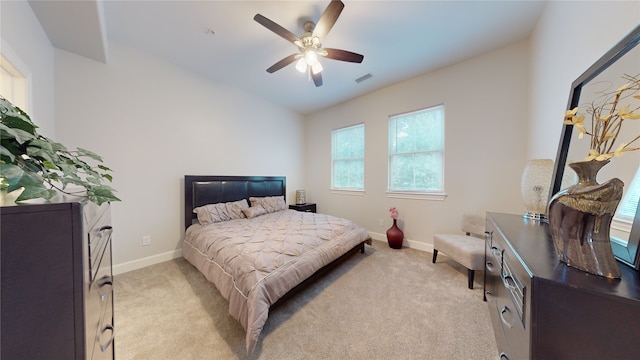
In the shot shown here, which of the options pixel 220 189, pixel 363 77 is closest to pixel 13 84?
pixel 220 189

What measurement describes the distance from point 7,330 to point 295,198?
426cm

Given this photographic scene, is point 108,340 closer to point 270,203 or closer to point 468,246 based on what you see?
point 270,203

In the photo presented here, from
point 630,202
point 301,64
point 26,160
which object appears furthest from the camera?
point 301,64

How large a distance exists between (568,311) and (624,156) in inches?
33.7

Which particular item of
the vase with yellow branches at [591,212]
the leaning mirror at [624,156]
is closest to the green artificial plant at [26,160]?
the vase with yellow branches at [591,212]

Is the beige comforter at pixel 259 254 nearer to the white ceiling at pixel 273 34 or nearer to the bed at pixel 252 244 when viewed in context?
the bed at pixel 252 244

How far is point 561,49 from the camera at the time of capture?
169 centimetres

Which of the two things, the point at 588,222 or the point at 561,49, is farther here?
the point at 561,49

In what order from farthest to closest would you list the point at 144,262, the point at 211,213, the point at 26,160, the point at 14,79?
the point at 211,213 < the point at 144,262 < the point at 14,79 < the point at 26,160

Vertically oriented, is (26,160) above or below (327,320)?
above

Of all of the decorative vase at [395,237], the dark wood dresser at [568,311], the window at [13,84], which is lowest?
the decorative vase at [395,237]

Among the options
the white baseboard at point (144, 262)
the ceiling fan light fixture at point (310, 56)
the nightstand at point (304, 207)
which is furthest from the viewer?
the nightstand at point (304, 207)

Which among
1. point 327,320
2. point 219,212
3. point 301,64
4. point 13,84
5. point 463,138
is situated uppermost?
point 301,64

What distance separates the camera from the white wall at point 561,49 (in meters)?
1.15
